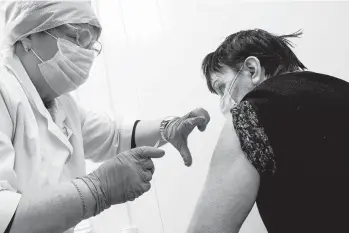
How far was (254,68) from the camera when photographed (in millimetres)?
1342

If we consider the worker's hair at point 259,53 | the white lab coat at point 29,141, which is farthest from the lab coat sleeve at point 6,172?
the worker's hair at point 259,53

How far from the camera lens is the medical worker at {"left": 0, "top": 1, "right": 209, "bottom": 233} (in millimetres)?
1038

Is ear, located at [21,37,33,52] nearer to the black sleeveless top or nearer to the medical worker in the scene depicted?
the medical worker

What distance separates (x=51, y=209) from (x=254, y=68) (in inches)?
31.9

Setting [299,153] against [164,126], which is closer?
[299,153]

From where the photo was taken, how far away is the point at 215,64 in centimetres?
146

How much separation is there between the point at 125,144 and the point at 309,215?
1003 millimetres

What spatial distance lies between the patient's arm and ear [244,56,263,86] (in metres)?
0.40

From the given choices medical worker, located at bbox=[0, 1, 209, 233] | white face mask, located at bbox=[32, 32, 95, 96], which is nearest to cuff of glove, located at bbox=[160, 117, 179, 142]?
medical worker, located at bbox=[0, 1, 209, 233]

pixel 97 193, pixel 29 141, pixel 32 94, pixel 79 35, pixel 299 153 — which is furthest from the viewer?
pixel 79 35

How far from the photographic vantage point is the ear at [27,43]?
141 centimetres

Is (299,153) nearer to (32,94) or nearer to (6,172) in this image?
(6,172)

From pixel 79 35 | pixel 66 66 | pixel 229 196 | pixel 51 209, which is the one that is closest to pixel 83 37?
pixel 79 35

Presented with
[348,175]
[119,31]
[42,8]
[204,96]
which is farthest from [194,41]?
[348,175]
